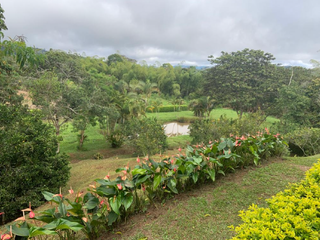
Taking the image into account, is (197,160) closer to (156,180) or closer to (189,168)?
(189,168)

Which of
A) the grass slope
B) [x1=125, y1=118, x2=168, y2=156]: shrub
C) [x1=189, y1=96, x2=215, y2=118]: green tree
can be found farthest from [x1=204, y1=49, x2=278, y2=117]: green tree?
the grass slope

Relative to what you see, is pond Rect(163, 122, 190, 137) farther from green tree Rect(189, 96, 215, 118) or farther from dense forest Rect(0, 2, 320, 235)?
dense forest Rect(0, 2, 320, 235)

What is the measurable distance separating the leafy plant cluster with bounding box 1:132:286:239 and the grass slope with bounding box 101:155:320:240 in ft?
0.55

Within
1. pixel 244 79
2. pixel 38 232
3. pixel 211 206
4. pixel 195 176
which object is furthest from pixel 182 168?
pixel 244 79

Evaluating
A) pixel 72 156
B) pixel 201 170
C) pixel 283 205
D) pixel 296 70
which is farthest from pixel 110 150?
pixel 296 70

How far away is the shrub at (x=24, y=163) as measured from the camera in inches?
157

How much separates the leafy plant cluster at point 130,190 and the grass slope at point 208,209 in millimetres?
168

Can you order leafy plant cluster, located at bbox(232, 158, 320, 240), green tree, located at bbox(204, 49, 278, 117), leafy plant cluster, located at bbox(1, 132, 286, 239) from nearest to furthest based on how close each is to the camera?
leafy plant cluster, located at bbox(232, 158, 320, 240) → leafy plant cluster, located at bbox(1, 132, 286, 239) → green tree, located at bbox(204, 49, 278, 117)

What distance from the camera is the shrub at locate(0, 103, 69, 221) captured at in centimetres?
400

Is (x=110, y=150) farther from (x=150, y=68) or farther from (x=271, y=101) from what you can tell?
(x=150, y=68)

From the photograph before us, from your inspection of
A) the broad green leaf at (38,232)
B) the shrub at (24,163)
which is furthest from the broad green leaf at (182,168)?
the shrub at (24,163)

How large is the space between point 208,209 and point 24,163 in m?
4.11

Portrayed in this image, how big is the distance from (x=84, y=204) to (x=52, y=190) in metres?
3.19

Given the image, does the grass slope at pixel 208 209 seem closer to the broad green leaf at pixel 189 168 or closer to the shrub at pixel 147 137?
the broad green leaf at pixel 189 168
